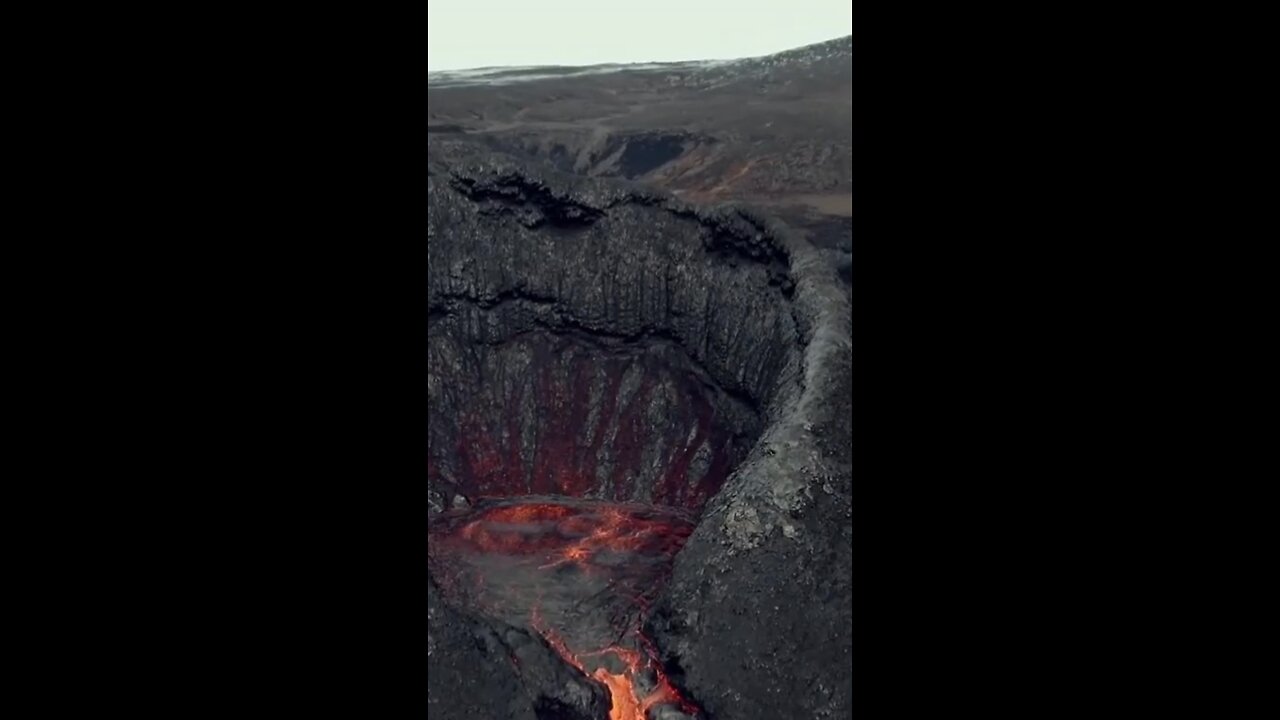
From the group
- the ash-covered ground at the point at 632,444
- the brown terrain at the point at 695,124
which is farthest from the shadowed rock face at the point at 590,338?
the brown terrain at the point at 695,124

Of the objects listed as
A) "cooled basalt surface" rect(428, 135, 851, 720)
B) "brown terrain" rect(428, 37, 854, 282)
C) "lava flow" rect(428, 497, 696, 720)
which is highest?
"brown terrain" rect(428, 37, 854, 282)

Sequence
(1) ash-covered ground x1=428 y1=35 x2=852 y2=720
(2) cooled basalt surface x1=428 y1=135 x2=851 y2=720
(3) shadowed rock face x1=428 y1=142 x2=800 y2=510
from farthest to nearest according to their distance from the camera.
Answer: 1. (3) shadowed rock face x1=428 y1=142 x2=800 y2=510
2. (1) ash-covered ground x1=428 y1=35 x2=852 y2=720
3. (2) cooled basalt surface x1=428 y1=135 x2=851 y2=720

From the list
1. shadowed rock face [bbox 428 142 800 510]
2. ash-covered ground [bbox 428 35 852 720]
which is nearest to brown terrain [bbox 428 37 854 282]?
shadowed rock face [bbox 428 142 800 510]

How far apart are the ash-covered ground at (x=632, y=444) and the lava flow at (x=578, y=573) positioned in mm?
66

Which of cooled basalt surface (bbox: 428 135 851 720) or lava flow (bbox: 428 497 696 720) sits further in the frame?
lava flow (bbox: 428 497 696 720)

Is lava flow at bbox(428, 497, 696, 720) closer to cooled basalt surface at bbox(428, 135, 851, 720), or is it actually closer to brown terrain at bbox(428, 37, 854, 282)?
cooled basalt surface at bbox(428, 135, 851, 720)

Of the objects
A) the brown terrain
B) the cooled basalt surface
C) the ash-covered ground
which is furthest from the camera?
the brown terrain

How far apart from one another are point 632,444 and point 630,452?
8.8 inches

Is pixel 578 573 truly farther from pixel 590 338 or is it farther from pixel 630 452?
pixel 590 338

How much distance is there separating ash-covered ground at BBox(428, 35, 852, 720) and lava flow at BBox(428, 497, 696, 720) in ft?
0.22

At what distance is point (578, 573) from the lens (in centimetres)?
2370

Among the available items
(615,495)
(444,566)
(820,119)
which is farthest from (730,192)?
(444,566)

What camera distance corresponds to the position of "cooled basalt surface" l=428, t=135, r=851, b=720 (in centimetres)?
1578

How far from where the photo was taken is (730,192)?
190 ft
